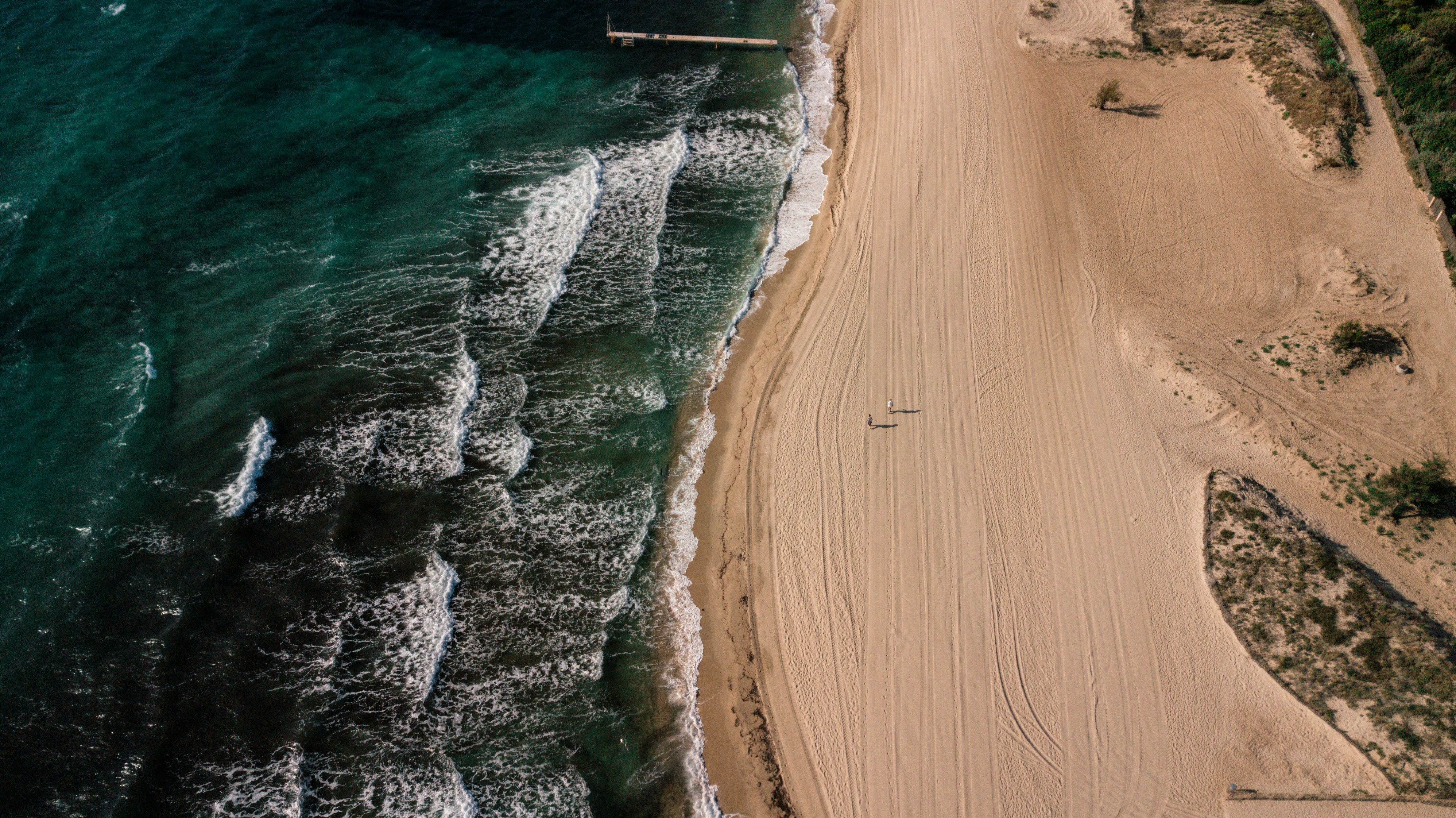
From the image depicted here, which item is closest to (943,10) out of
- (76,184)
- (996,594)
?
(996,594)

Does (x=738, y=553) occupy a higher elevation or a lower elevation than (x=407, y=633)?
higher

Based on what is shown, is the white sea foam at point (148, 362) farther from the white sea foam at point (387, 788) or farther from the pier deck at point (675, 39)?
the pier deck at point (675, 39)

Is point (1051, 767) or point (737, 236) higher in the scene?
point (737, 236)

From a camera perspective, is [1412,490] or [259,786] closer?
[259,786]

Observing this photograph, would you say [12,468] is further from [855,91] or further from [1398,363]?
[1398,363]

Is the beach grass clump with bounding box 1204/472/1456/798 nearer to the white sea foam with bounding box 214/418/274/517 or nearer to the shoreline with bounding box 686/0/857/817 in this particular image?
the shoreline with bounding box 686/0/857/817

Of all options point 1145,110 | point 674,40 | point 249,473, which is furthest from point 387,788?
point 1145,110

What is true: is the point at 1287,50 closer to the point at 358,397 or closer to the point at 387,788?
the point at 358,397
